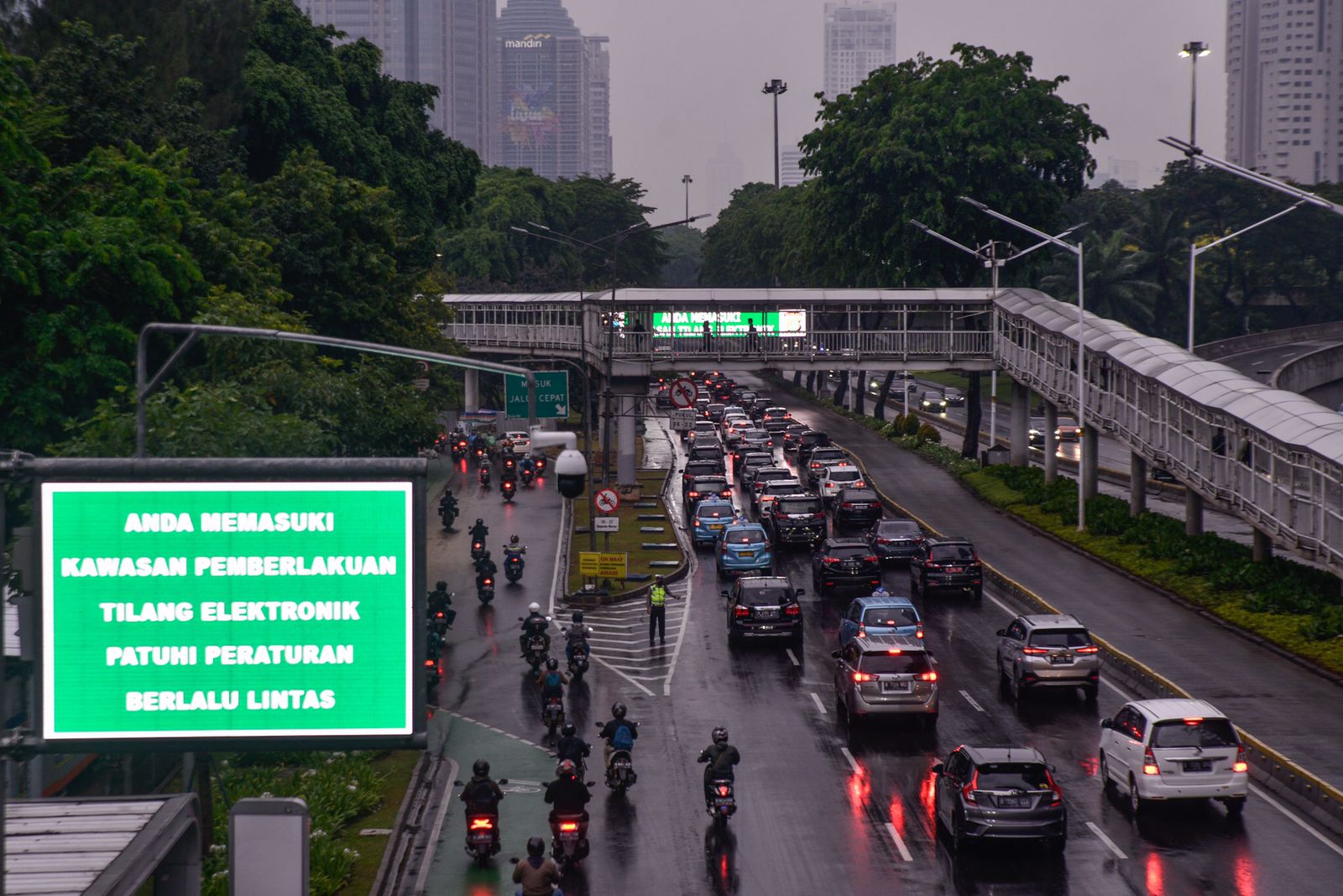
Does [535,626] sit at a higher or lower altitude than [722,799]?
higher

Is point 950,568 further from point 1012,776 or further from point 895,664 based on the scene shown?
point 1012,776

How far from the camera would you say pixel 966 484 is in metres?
65.1

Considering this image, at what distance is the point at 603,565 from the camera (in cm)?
4266

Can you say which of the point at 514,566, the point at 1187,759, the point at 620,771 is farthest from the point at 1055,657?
the point at 514,566

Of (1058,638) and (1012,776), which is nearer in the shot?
(1012,776)

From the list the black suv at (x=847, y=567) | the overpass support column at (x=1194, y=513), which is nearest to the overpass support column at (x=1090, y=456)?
the overpass support column at (x=1194, y=513)

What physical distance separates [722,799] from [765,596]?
1418 cm

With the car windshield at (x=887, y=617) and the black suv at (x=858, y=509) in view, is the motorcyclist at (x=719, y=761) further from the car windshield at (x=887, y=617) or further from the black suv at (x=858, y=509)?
the black suv at (x=858, y=509)

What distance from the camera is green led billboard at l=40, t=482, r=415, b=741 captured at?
1318cm

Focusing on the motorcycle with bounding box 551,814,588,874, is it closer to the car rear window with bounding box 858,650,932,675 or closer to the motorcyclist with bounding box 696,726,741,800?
the motorcyclist with bounding box 696,726,741,800

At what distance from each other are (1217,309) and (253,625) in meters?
116

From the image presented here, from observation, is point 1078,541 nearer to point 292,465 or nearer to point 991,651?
point 991,651

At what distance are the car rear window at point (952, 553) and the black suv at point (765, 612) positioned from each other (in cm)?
674

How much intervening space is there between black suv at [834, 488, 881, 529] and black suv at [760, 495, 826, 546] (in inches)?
134
